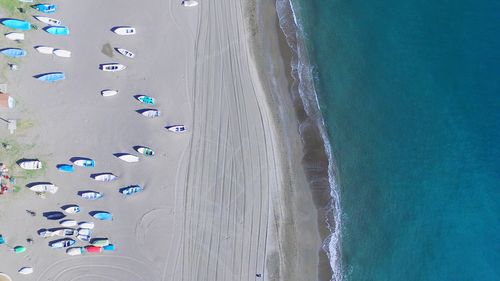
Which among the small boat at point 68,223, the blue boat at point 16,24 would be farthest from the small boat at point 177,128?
the blue boat at point 16,24

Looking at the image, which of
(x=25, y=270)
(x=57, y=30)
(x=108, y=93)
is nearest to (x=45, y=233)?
(x=25, y=270)

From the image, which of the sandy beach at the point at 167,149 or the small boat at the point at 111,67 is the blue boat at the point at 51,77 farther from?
the small boat at the point at 111,67

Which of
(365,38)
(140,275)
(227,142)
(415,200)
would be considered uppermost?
(365,38)

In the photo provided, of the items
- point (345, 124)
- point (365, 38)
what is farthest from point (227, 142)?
point (365, 38)

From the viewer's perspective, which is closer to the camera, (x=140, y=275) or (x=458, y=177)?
(x=140, y=275)

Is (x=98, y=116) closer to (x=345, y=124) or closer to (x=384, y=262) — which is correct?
(x=345, y=124)
